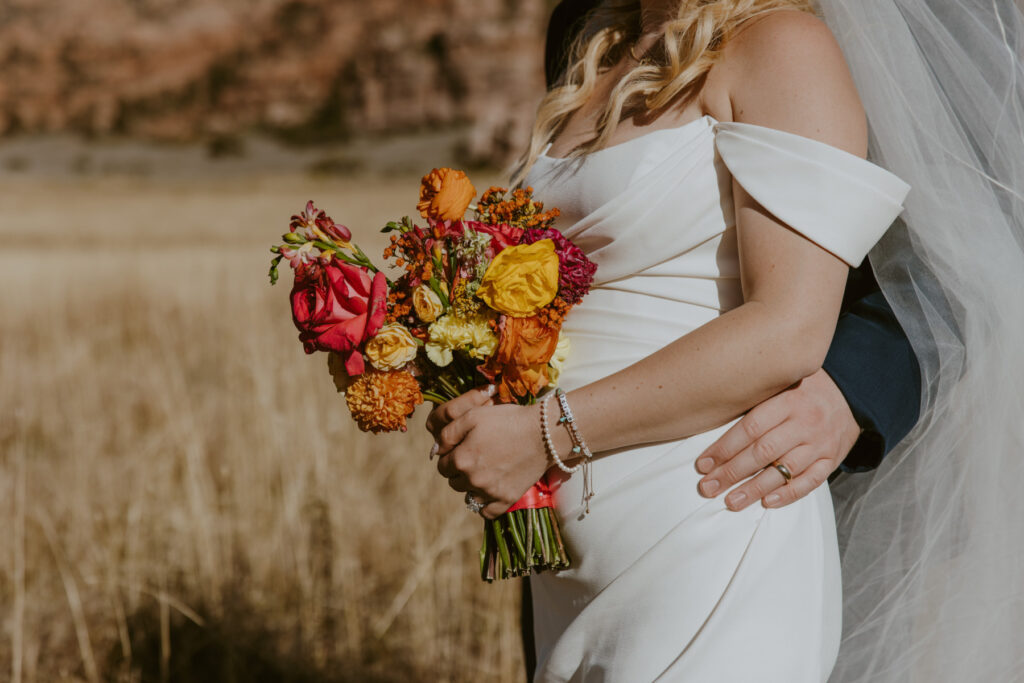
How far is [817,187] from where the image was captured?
4.85 ft

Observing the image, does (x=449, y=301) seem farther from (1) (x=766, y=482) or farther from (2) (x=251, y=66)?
(2) (x=251, y=66)

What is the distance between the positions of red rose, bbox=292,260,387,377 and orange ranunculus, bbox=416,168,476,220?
0.49 ft

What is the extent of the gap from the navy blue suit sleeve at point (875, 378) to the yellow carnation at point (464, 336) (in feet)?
2.02

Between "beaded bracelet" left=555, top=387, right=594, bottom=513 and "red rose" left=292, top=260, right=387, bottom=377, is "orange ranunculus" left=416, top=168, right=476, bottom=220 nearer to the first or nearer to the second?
"red rose" left=292, top=260, right=387, bottom=377

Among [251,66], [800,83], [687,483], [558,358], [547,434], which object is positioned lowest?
[687,483]

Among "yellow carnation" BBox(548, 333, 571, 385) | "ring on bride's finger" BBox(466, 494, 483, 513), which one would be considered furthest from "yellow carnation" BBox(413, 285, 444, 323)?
"ring on bride's finger" BBox(466, 494, 483, 513)

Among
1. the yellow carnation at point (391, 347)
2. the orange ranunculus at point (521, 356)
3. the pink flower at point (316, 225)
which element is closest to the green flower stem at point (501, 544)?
the orange ranunculus at point (521, 356)

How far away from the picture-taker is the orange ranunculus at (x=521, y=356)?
154 cm

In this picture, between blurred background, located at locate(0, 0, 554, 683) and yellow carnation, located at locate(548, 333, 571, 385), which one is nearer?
yellow carnation, located at locate(548, 333, 571, 385)

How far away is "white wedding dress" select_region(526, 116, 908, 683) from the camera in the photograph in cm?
151

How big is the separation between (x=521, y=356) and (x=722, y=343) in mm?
327

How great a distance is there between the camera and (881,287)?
1.73 m

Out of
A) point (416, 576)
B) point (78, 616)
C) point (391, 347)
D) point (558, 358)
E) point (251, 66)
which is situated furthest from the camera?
point (251, 66)

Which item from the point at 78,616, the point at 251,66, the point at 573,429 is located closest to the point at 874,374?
the point at 573,429
